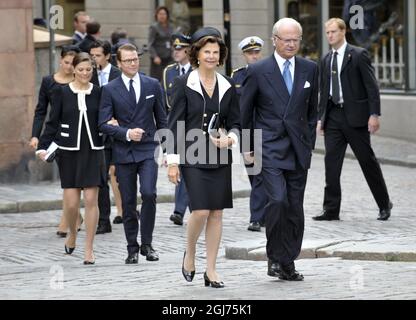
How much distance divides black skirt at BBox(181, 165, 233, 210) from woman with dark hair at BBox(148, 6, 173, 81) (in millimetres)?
17210

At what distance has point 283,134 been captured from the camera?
407 inches

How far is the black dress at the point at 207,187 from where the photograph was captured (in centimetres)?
1003

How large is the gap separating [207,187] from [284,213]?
2.10 ft

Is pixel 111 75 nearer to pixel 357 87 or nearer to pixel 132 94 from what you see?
pixel 132 94

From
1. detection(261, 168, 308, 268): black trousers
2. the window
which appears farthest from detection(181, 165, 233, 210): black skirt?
the window

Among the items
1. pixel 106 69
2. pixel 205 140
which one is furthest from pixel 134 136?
pixel 106 69

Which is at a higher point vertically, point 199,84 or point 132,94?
point 199,84

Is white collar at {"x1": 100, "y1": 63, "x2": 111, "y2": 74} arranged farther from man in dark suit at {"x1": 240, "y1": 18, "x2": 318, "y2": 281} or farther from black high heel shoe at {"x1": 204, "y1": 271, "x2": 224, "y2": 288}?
black high heel shoe at {"x1": 204, "y1": 271, "x2": 224, "y2": 288}

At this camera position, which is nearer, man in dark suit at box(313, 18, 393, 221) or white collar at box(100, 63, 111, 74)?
man in dark suit at box(313, 18, 393, 221)

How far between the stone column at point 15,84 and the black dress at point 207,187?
24.9ft

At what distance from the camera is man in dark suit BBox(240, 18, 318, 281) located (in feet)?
33.8

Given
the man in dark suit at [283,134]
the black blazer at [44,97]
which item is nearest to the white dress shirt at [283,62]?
the man in dark suit at [283,134]
